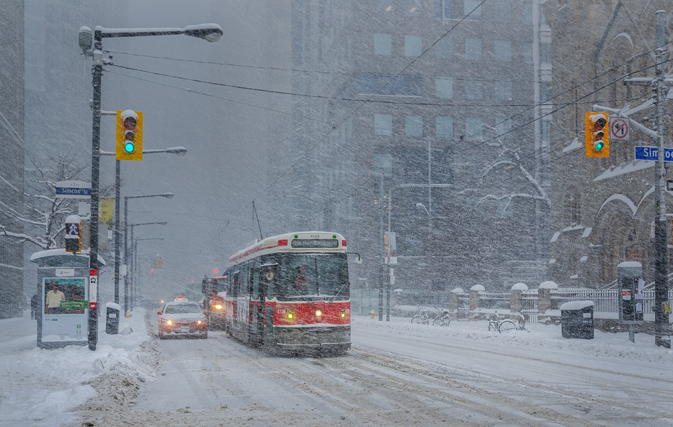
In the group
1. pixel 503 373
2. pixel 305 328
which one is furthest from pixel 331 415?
pixel 305 328

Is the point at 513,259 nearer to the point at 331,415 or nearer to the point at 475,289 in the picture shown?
the point at 475,289

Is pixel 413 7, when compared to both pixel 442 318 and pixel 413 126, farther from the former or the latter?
pixel 442 318

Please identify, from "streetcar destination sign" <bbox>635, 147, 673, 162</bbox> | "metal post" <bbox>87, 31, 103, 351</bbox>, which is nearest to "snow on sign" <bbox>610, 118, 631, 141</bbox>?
"streetcar destination sign" <bbox>635, 147, 673, 162</bbox>

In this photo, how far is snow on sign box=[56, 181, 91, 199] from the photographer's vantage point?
17.1 meters

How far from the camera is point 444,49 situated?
230 ft

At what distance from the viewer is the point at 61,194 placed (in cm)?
1723

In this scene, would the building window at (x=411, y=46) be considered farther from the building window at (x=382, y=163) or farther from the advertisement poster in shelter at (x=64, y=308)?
the advertisement poster in shelter at (x=64, y=308)

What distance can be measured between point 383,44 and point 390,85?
3.90 metres

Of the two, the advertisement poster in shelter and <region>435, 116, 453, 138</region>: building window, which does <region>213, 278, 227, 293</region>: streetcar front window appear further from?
Answer: <region>435, 116, 453, 138</region>: building window

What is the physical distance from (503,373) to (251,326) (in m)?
8.79

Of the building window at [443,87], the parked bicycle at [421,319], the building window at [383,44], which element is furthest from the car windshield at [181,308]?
the building window at [443,87]

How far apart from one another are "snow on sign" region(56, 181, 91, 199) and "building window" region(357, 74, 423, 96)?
2033 inches

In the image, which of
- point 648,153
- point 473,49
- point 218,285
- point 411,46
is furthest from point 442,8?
point 648,153

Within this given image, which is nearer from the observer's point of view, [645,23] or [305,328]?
[305,328]
